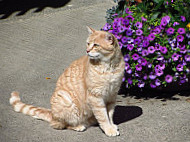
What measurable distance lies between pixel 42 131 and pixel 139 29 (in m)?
1.85

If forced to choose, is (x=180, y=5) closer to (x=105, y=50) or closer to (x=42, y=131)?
(x=105, y=50)

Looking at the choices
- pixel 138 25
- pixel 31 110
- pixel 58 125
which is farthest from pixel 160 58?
pixel 31 110

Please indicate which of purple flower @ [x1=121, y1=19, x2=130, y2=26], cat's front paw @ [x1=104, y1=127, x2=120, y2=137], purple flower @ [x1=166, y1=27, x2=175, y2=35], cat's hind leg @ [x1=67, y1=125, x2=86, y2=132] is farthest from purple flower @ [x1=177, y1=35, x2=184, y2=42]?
cat's hind leg @ [x1=67, y1=125, x2=86, y2=132]

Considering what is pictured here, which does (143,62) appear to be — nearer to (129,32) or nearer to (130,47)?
(130,47)

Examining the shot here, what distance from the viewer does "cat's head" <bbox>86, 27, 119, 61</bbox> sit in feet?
11.9

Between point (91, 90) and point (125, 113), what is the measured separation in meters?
0.92

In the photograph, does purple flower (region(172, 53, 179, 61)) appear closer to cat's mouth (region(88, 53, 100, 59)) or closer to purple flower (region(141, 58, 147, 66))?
purple flower (region(141, 58, 147, 66))

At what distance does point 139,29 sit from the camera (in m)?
4.42

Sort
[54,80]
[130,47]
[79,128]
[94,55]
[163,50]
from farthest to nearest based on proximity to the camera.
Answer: [54,80]
[130,47]
[163,50]
[79,128]
[94,55]

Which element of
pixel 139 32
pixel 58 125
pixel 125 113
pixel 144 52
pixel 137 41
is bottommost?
pixel 125 113

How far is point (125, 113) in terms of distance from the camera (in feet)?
14.8

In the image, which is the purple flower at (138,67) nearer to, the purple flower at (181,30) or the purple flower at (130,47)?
the purple flower at (130,47)

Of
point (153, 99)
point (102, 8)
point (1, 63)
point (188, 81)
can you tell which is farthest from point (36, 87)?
point (102, 8)

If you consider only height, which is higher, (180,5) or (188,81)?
(180,5)
